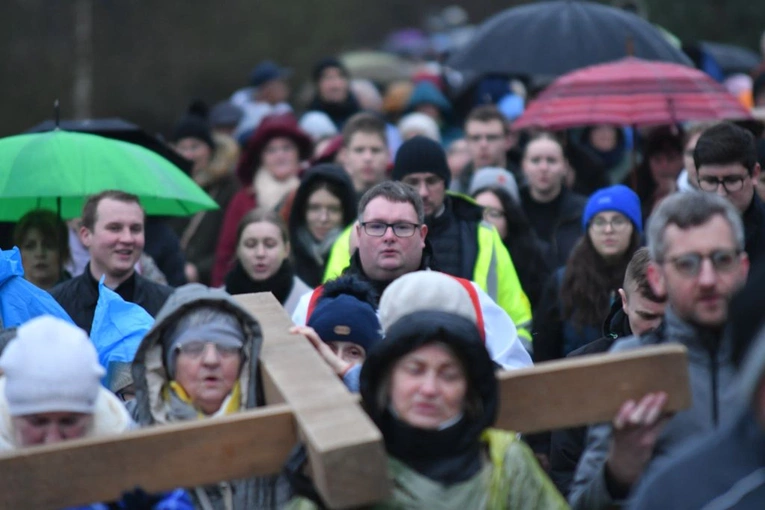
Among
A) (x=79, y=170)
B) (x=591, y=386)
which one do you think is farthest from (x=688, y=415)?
(x=79, y=170)

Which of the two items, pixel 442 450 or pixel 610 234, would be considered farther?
pixel 610 234

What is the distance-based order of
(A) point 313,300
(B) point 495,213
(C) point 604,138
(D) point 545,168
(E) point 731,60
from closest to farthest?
(A) point 313,300 → (B) point 495,213 → (D) point 545,168 → (C) point 604,138 → (E) point 731,60

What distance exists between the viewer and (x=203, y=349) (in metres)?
4.25

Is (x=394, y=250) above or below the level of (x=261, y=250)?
above

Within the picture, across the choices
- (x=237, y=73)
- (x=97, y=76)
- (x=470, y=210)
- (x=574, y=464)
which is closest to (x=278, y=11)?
(x=237, y=73)

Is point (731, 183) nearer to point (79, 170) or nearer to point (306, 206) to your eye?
point (79, 170)

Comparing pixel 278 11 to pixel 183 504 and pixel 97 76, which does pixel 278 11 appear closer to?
pixel 97 76

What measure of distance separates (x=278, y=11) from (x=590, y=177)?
1878 centimetres

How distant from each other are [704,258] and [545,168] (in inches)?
245

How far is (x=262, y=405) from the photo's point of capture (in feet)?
13.8

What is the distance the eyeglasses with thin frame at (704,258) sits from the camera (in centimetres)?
387

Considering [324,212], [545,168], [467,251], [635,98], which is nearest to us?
[467,251]

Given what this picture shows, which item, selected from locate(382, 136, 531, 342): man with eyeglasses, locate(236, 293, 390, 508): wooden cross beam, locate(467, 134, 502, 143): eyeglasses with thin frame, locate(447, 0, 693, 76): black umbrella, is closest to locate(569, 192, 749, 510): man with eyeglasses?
locate(236, 293, 390, 508): wooden cross beam

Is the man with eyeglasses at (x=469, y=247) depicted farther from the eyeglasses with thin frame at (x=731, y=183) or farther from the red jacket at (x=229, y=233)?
the red jacket at (x=229, y=233)
